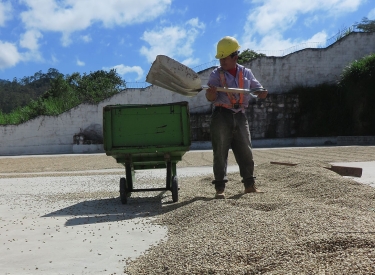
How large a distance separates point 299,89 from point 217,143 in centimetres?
1964

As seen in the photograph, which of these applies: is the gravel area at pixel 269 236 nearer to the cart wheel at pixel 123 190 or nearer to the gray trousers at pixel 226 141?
the gray trousers at pixel 226 141

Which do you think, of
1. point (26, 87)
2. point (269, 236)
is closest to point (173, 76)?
point (269, 236)

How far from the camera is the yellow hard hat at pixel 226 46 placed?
5.69 meters

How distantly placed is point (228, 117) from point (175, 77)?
31.0 inches

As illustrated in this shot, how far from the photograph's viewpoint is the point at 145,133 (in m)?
6.00

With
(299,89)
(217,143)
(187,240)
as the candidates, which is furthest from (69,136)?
(187,240)

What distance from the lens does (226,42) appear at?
18.7 feet

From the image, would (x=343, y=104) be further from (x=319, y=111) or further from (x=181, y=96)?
(x=181, y=96)

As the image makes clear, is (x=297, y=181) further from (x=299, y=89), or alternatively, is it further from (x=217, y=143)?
(x=299, y=89)

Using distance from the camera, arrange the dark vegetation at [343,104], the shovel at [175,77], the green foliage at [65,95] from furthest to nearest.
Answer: the green foliage at [65,95] → the dark vegetation at [343,104] → the shovel at [175,77]

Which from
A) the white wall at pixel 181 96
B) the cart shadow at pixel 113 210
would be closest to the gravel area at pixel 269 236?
the cart shadow at pixel 113 210

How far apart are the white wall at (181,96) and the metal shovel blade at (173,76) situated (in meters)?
18.2

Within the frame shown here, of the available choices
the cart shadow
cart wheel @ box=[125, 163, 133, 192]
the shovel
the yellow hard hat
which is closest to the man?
the yellow hard hat

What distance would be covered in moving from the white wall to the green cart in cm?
1796
